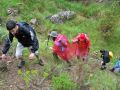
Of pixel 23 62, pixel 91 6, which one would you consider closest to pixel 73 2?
pixel 91 6

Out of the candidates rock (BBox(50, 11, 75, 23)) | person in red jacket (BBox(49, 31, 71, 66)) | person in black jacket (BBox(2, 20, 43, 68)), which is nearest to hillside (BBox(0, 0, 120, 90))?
rock (BBox(50, 11, 75, 23))

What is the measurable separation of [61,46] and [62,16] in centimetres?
606

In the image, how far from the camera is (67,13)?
1484cm

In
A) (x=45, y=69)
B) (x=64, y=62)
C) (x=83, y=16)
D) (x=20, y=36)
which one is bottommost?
(x=83, y=16)

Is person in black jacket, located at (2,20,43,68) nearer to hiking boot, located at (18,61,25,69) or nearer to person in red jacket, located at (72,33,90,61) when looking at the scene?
hiking boot, located at (18,61,25,69)

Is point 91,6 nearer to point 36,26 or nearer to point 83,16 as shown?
point 83,16

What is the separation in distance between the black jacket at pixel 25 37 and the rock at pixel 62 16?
7.33 meters

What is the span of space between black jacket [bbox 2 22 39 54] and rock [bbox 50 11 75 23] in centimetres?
733

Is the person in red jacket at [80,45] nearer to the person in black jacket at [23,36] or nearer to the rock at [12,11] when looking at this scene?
the person in black jacket at [23,36]

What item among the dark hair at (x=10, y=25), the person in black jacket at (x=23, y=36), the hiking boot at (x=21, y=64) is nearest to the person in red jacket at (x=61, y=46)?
the hiking boot at (x=21, y=64)

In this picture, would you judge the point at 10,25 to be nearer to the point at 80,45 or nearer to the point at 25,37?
the point at 25,37

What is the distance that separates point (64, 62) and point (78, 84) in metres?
2.36

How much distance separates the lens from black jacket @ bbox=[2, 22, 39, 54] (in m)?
6.82

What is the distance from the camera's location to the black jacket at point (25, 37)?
6825mm
